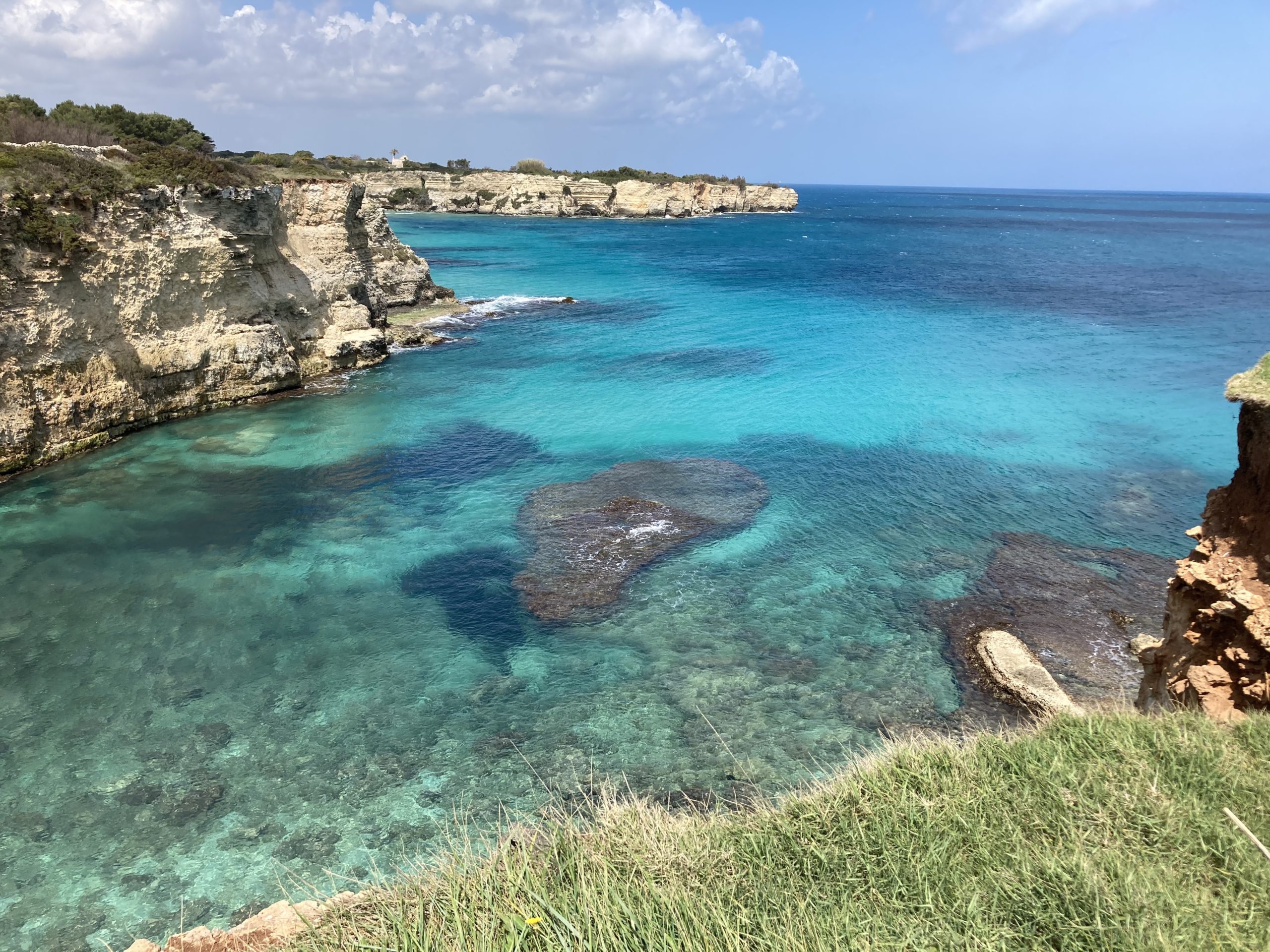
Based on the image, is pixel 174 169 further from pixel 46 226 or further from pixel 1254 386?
pixel 1254 386

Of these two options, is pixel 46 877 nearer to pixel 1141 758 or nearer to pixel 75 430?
pixel 1141 758

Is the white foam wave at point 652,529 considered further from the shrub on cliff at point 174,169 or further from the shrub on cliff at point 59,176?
the shrub on cliff at point 174,169

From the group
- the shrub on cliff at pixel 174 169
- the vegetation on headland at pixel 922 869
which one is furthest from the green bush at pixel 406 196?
the vegetation on headland at pixel 922 869

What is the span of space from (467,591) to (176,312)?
1925 centimetres

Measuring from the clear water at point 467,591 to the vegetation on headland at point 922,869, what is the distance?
4.68 metres

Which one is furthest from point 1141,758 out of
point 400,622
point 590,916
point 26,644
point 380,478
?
point 380,478

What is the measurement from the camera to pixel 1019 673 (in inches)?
589

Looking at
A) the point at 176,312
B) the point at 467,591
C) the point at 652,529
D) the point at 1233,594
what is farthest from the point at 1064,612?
the point at 176,312

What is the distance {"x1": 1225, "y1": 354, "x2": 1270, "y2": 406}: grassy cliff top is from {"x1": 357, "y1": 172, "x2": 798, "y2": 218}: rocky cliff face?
131 meters

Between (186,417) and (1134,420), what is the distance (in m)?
39.4

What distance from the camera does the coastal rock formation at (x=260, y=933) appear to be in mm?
7473

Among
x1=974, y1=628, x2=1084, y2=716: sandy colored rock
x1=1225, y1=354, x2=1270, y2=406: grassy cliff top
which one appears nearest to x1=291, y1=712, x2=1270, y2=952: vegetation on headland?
x1=1225, y1=354, x2=1270, y2=406: grassy cliff top

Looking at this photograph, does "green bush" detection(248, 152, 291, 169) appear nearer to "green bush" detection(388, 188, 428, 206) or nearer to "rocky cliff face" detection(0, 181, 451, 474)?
"rocky cliff face" detection(0, 181, 451, 474)

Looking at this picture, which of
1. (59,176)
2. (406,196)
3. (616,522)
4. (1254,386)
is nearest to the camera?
(1254,386)
